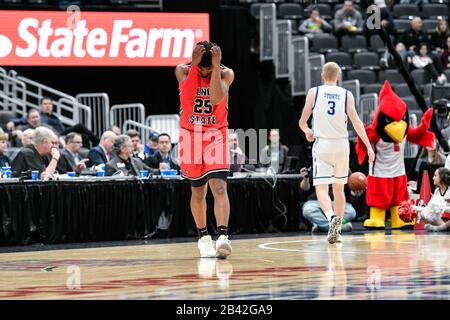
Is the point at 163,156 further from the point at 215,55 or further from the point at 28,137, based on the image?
the point at 215,55

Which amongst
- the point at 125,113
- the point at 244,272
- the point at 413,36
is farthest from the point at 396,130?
the point at 413,36

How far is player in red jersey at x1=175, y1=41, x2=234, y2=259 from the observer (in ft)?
33.2

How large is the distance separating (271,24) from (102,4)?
332 centimetres

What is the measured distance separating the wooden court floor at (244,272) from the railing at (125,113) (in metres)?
8.03

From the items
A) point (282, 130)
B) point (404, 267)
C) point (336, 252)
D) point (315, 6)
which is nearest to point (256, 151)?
point (282, 130)

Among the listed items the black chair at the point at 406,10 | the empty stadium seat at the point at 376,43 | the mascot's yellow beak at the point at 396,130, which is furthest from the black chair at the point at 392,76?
the mascot's yellow beak at the point at 396,130

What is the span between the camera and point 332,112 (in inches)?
492

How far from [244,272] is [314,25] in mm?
14568

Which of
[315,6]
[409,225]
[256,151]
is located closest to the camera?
[409,225]

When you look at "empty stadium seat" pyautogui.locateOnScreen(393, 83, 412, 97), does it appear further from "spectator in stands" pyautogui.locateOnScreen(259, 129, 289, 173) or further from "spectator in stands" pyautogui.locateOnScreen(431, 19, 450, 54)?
"spectator in stands" pyautogui.locateOnScreen(259, 129, 289, 173)

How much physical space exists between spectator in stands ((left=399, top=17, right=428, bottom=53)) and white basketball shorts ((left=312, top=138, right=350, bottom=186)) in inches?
406

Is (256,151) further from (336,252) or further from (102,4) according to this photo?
(336,252)

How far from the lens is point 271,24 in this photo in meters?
21.6

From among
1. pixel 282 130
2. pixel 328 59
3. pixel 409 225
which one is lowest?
pixel 409 225
